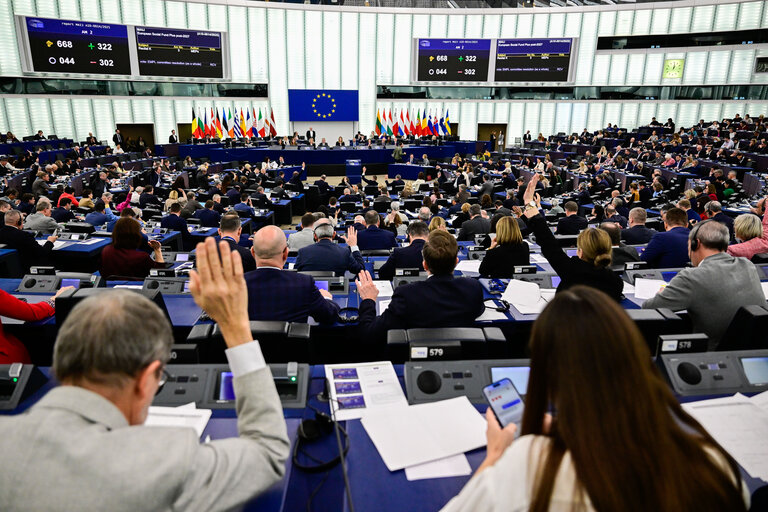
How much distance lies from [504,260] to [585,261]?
1131mm

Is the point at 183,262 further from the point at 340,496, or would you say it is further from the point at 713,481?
the point at 713,481

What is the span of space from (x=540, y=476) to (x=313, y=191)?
40.0ft

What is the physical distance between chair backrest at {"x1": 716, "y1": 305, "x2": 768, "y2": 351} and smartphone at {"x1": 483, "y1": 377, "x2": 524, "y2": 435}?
1500 mm

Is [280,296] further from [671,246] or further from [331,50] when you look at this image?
[331,50]

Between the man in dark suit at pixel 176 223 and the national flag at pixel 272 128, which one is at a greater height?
the national flag at pixel 272 128

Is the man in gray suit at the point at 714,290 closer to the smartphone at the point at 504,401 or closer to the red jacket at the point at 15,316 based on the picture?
the smartphone at the point at 504,401

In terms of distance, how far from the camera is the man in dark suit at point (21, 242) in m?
5.43

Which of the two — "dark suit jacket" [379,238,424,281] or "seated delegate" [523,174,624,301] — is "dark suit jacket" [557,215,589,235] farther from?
"seated delegate" [523,174,624,301]

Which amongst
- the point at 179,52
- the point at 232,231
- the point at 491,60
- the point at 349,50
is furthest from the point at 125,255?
the point at 349,50

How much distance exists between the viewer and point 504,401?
68.9 inches

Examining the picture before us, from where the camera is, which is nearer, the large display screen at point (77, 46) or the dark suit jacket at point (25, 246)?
the dark suit jacket at point (25, 246)

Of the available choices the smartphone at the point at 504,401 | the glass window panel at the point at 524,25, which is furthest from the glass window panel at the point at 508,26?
the smartphone at the point at 504,401

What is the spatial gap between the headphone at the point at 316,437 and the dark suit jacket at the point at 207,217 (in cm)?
681

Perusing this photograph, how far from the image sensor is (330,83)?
917 inches
